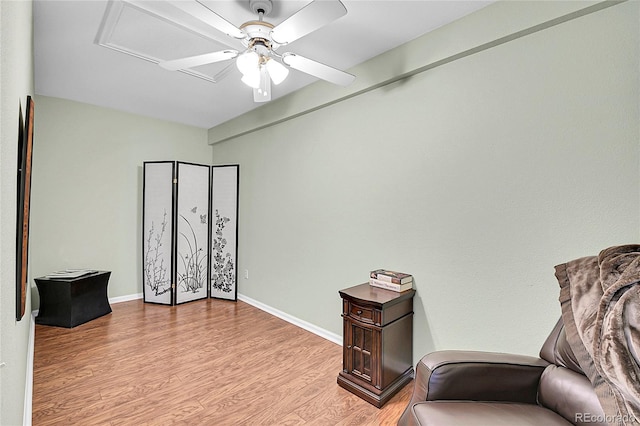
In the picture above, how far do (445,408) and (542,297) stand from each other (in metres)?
1.00

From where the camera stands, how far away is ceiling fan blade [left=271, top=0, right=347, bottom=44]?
138 cm

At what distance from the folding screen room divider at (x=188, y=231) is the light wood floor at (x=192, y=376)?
27.3 inches

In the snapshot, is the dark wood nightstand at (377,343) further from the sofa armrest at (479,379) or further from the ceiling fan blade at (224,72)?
the ceiling fan blade at (224,72)

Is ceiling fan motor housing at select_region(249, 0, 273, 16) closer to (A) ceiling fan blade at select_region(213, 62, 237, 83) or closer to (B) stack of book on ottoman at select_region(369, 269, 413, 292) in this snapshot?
(A) ceiling fan blade at select_region(213, 62, 237, 83)

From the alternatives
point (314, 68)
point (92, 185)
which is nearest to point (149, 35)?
point (314, 68)

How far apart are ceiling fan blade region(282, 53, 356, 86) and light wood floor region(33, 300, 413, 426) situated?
2.18 meters

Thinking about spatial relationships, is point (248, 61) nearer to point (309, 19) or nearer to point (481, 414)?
point (309, 19)

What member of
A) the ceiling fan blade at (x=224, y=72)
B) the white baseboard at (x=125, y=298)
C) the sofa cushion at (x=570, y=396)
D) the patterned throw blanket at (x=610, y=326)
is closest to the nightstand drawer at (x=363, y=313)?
the sofa cushion at (x=570, y=396)

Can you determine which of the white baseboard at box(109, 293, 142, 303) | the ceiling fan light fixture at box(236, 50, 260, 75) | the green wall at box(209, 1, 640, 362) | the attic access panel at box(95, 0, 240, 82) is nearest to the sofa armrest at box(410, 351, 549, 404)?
the green wall at box(209, 1, 640, 362)

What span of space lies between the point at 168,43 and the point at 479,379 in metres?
3.00

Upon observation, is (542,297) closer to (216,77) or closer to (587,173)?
(587,173)

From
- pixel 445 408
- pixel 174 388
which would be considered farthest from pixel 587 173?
pixel 174 388

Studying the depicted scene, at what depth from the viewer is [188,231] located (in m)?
4.21

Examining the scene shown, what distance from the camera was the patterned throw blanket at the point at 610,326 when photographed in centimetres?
101
